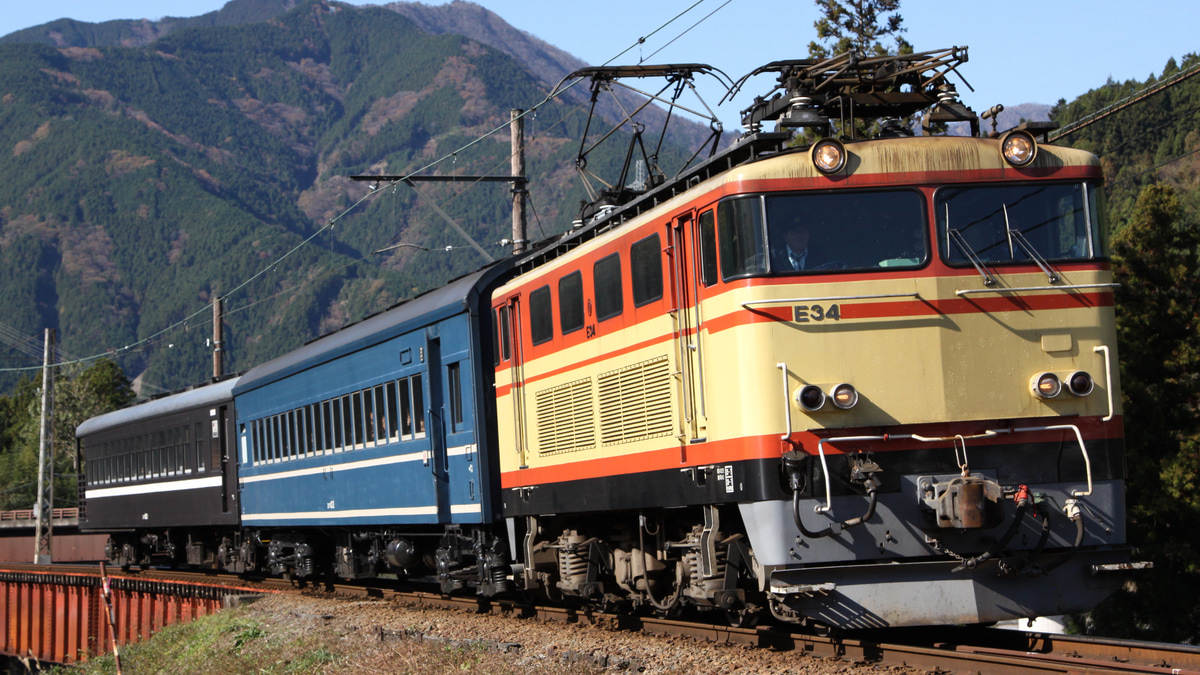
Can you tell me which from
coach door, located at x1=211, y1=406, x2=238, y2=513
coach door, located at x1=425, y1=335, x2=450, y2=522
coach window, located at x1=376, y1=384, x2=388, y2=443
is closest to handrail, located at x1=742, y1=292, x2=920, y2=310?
coach door, located at x1=425, y1=335, x2=450, y2=522

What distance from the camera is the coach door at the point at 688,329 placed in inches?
404

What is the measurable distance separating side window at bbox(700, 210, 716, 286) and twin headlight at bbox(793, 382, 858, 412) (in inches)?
48.4

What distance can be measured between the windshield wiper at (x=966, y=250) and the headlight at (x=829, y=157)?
2.94ft

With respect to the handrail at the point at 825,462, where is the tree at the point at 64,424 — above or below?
above

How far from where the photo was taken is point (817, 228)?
9664 mm

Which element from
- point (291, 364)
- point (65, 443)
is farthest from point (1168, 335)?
point (65, 443)

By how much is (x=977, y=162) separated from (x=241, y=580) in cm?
2027

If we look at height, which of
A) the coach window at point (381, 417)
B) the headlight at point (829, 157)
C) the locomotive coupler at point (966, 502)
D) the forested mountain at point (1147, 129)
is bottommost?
the locomotive coupler at point (966, 502)

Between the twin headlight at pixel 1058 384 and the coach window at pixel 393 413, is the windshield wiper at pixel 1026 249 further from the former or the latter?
the coach window at pixel 393 413

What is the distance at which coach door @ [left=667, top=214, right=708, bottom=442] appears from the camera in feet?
33.7

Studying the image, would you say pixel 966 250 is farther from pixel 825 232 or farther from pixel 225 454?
pixel 225 454

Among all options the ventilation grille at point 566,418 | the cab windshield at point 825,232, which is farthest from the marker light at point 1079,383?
the ventilation grille at point 566,418

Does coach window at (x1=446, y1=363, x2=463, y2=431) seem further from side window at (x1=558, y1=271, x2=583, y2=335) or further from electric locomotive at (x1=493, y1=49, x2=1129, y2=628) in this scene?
electric locomotive at (x1=493, y1=49, x2=1129, y2=628)

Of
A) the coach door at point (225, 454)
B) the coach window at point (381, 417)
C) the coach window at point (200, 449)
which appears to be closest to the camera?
the coach window at point (381, 417)
